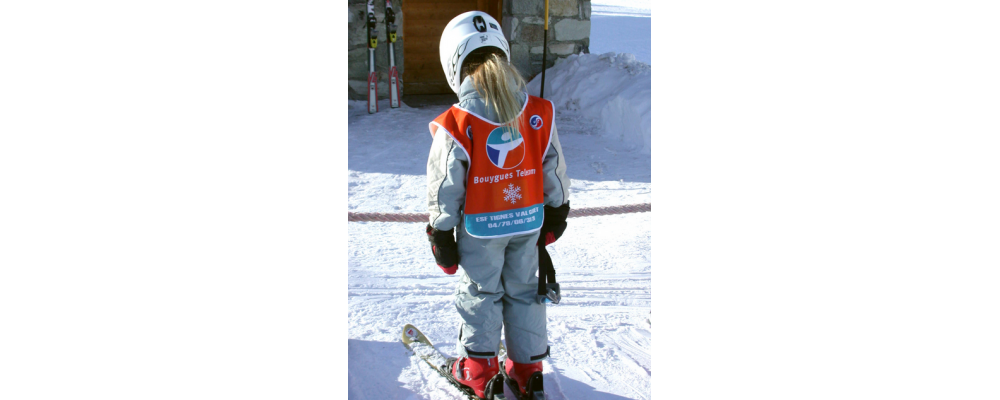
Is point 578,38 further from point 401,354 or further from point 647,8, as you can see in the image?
point 647,8

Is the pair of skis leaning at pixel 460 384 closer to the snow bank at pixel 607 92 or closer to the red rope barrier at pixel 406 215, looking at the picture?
the red rope barrier at pixel 406 215

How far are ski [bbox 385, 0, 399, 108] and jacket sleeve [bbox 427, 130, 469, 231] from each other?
570 cm

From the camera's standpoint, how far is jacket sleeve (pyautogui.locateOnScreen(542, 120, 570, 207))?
193cm

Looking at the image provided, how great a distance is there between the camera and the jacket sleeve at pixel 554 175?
76.0 inches

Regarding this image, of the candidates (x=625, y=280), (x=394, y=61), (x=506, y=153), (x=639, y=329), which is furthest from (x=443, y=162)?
(x=394, y=61)

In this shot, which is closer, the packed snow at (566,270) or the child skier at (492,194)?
the child skier at (492,194)

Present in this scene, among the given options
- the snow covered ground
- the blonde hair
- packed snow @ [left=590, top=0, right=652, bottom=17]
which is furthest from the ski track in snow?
packed snow @ [left=590, top=0, right=652, bottom=17]

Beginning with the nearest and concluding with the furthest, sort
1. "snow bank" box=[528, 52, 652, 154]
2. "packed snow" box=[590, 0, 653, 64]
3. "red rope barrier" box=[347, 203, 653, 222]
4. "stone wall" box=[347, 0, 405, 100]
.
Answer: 1. "red rope barrier" box=[347, 203, 653, 222]
2. "snow bank" box=[528, 52, 652, 154]
3. "stone wall" box=[347, 0, 405, 100]
4. "packed snow" box=[590, 0, 653, 64]

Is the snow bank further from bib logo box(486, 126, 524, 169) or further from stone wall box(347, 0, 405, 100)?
bib logo box(486, 126, 524, 169)

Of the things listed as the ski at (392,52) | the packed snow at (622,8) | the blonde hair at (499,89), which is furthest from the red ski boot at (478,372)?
the packed snow at (622,8)

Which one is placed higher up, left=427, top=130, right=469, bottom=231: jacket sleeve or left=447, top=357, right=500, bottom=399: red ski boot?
left=427, top=130, right=469, bottom=231: jacket sleeve

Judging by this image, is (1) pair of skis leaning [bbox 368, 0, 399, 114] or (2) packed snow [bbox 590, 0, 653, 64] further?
Answer: (2) packed snow [bbox 590, 0, 653, 64]

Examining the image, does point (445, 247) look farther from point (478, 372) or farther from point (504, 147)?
point (478, 372)

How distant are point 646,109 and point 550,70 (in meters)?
2.12
